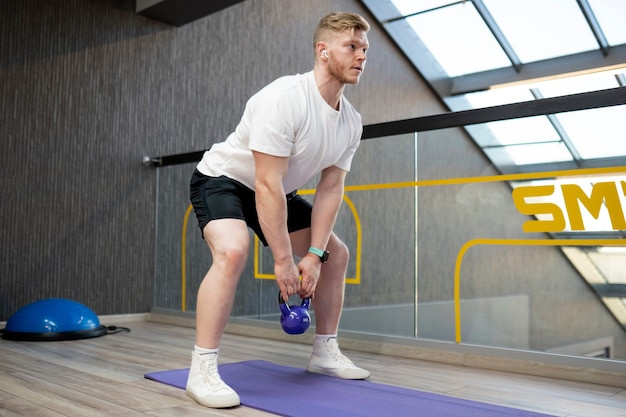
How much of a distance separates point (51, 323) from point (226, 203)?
1448 mm

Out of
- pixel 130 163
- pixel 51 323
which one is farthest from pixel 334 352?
pixel 130 163

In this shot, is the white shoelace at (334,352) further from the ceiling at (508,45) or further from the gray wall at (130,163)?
the ceiling at (508,45)

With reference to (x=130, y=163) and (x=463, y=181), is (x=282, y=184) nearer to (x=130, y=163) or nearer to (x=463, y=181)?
(x=463, y=181)

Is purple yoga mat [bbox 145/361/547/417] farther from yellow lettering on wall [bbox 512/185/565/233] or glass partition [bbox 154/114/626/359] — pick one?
yellow lettering on wall [bbox 512/185/565/233]

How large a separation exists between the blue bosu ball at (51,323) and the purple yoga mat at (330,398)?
1000mm

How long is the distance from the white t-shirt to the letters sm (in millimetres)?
686

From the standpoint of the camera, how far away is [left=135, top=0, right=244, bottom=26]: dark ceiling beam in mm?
3740

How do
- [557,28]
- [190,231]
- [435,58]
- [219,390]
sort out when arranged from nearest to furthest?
[219,390], [190,231], [557,28], [435,58]

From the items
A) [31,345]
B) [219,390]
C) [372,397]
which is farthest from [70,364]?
[372,397]

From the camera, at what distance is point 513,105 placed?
87.0 inches

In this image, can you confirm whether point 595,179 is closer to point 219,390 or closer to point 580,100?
point 580,100

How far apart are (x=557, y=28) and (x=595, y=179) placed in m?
4.55

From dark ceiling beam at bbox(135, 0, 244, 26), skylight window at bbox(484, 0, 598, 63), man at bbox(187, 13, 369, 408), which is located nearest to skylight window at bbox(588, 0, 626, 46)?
skylight window at bbox(484, 0, 598, 63)

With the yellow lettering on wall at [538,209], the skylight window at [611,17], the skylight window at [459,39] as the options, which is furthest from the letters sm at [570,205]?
the skylight window at [459,39]
